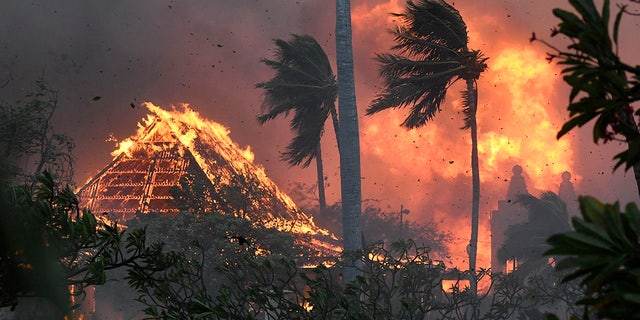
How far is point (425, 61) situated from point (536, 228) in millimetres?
11665

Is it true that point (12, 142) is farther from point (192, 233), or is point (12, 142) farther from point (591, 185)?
Result: point (591, 185)

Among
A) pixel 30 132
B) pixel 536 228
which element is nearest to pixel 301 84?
pixel 536 228

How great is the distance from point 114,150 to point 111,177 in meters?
2.24

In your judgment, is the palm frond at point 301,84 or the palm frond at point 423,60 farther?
the palm frond at point 301,84

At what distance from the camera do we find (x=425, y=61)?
24984 millimetres

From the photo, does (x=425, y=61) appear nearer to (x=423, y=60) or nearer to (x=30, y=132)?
(x=423, y=60)

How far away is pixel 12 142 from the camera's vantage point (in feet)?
69.9

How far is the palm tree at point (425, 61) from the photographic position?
24.3m

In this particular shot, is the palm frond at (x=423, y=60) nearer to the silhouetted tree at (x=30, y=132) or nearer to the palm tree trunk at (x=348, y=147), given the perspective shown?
the palm tree trunk at (x=348, y=147)

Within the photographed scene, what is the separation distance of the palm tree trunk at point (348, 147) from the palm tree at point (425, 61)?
2345mm

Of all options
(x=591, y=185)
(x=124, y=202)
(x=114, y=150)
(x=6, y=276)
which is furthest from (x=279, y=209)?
(x=591, y=185)

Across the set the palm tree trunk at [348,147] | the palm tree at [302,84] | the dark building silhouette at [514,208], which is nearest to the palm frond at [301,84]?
the palm tree at [302,84]

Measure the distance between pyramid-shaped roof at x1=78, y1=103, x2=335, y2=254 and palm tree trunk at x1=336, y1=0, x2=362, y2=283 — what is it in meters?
8.50

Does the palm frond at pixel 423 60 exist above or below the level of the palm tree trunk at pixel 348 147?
above
